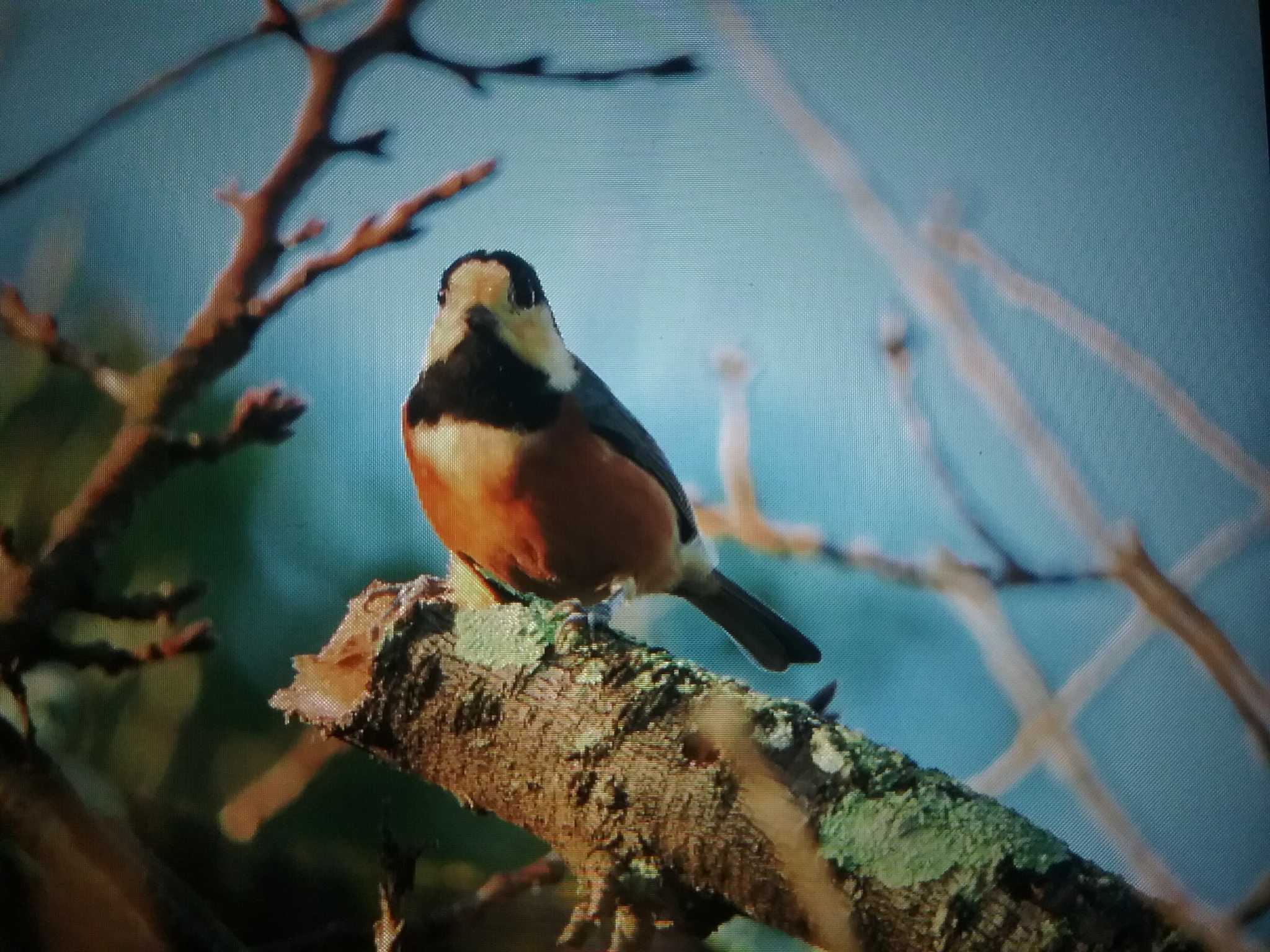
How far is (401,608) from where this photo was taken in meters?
1.25

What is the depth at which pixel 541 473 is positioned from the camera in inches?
52.1

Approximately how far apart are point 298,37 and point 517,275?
45 centimetres

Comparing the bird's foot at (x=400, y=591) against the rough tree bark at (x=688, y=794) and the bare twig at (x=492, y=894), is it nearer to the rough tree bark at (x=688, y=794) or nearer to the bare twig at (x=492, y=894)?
the rough tree bark at (x=688, y=794)

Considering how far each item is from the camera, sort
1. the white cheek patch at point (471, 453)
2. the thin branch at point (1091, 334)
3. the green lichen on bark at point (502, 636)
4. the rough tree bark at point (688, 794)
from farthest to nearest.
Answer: the thin branch at point (1091, 334), the white cheek patch at point (471, 453), the green lichen on bark at point (502, 636), the rough tree bark at point (688, 794)

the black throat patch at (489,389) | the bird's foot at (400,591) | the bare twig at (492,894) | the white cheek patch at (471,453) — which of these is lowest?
the bare twig at (492,894)

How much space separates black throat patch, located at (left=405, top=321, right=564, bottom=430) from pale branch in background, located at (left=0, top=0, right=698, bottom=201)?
323 millimetres

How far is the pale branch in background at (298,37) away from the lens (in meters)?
1.48

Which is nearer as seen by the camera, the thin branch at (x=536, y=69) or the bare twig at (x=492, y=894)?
the bare twig at (x=492, y=894)

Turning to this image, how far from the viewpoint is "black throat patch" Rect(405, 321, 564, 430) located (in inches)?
52.6

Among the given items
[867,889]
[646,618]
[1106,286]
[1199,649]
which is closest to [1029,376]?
[1106,286]

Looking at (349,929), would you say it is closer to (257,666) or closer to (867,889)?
(257,666)

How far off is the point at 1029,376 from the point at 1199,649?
391mm

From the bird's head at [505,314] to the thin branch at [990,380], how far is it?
1.31ft

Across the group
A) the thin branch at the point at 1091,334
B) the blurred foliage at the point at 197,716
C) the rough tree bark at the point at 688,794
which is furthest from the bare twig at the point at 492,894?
the thin branch at the point at 1091,334
